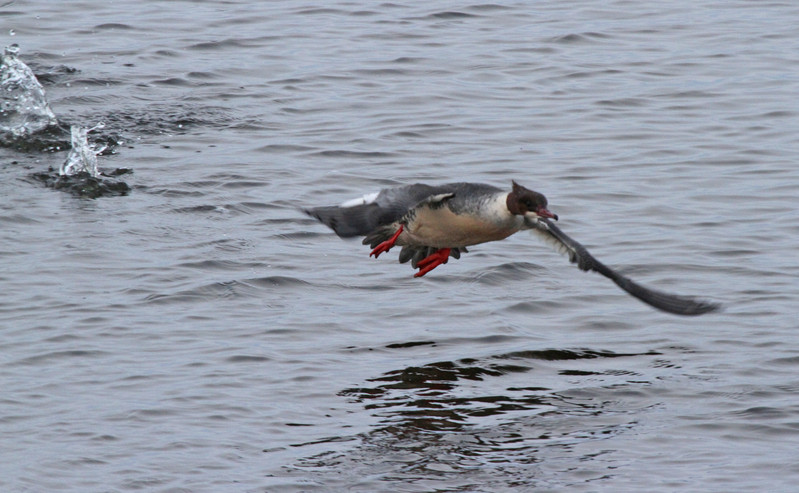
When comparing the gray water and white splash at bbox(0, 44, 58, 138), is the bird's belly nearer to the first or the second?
the gray water

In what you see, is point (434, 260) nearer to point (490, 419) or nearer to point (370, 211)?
point (370, 211)

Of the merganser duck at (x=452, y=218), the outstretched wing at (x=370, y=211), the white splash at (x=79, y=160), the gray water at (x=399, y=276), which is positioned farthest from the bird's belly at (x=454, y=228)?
the white splash at (x=79, y=160)

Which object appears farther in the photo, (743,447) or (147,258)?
(147,258)

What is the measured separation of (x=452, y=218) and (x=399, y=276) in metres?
2.22

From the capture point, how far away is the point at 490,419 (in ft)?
26.5

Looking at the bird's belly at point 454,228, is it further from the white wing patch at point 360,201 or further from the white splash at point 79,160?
the white splash at point 79,160

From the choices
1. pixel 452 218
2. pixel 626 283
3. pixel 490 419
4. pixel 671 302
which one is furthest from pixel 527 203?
pixel 490 419

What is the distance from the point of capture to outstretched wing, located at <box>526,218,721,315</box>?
845 centimetres

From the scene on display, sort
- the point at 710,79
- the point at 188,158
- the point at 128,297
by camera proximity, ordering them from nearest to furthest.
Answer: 1. the point at 128,297
2. the point at 188,158
3. the point at 710,79

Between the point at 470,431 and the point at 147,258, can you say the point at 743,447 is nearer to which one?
the point at 470,431

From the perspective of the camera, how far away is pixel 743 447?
25.2 feet

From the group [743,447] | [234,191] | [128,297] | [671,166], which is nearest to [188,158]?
[234,191]

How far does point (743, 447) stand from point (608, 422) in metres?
0.85

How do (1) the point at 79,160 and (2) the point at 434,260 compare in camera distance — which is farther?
(1) the point at 79,160
